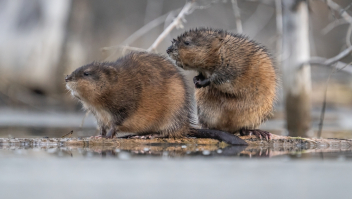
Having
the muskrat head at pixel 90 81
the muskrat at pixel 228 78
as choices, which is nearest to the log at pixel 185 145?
the muskrat at pixel 228 78

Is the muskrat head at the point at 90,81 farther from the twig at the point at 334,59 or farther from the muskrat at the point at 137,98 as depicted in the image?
the twig at the point at 334,59

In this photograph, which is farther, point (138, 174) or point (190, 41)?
point (190, 41)

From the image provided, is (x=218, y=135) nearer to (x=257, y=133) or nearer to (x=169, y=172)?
(x=257, y=133)

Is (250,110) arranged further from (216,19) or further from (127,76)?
(216,19)

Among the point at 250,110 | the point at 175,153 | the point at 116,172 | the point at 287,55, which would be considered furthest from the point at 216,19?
the point at 116,172

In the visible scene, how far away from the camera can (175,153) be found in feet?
12.7

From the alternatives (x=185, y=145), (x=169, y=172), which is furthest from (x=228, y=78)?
(x=169, y=172)

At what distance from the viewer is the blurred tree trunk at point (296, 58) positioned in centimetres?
827

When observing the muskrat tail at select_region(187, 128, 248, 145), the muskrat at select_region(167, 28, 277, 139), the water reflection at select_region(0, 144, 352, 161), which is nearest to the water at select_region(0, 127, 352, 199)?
the water reflection at select_region(0, 144, 352, 161)

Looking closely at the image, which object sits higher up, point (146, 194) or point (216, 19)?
point (216, 19)

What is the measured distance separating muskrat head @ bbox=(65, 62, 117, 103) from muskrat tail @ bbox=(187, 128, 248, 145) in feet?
3.25

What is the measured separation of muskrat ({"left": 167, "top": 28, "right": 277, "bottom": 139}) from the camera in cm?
458

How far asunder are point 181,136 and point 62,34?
8.00 m

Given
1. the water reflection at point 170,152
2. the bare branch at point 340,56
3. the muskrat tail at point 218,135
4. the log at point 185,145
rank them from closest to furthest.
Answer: the water reflection at point 170,152
the log at point 185,145
the muskrat tail at point 218,135
the bare branch at point 340,56
